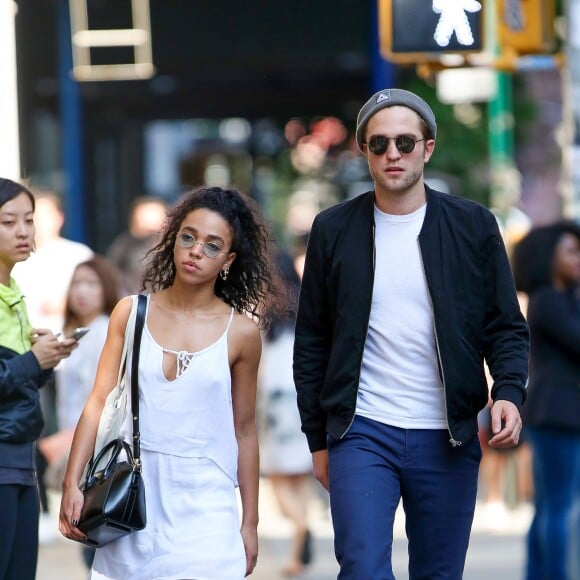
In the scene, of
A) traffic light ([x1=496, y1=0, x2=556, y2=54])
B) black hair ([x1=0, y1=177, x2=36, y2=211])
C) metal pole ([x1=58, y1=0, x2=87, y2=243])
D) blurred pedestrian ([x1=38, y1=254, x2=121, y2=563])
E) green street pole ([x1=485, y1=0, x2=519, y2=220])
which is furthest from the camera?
metal pole ([x1=58, y1=0, x2=87, y2=243])

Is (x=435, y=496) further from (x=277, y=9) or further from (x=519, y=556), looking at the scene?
(x=277, y=9)

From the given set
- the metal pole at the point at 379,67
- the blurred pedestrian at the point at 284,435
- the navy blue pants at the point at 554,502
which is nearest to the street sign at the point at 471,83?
the metal pole at the point at 379,67

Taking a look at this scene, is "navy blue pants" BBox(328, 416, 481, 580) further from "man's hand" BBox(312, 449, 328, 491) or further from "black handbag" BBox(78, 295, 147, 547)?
"black handbag" BBox(78, 295, 147, 547)

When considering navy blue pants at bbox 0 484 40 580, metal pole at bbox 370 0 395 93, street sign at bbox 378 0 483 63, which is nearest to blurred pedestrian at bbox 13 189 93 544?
street sign at bbox 378 0 483 63

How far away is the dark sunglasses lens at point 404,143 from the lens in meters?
5.41

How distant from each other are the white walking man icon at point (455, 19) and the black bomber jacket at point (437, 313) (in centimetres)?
230

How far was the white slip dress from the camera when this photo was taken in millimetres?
5023

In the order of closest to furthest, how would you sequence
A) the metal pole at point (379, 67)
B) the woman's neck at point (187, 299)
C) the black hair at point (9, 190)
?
the woman's neck at point (187, 299), the black hair at point (9, 190), the metal pole at point (379, 67)

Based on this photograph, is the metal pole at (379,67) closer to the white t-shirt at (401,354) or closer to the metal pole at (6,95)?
the metal pole at (6,95)

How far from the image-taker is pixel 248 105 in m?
25.5

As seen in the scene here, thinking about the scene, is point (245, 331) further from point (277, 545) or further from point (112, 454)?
point (277, 545)

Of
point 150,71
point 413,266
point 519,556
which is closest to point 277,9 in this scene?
point 150,71

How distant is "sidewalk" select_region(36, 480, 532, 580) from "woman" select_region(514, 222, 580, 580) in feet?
5.65

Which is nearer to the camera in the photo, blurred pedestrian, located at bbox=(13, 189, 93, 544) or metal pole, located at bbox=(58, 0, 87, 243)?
blurred pedestrian, located at bbox=(13, 189, 93, 544)
